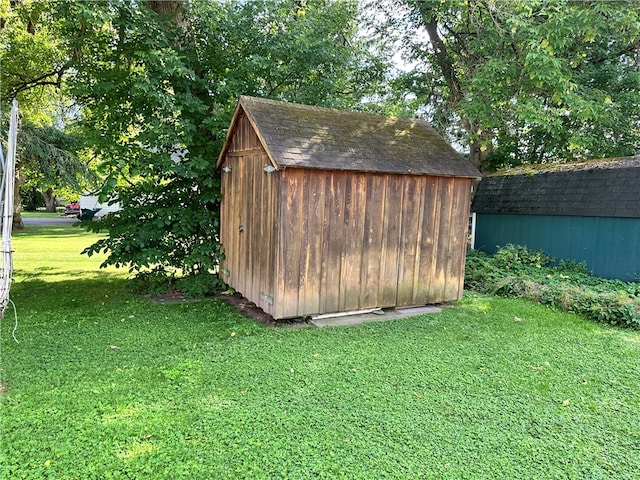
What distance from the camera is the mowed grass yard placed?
244 centimetres

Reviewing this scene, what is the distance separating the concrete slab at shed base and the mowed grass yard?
0.22 m

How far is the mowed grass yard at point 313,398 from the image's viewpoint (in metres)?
2.44

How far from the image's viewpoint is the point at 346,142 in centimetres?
549

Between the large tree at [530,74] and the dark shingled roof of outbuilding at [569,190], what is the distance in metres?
0.68

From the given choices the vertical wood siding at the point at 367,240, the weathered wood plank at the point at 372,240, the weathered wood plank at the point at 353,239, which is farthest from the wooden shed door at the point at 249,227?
the weathered wood plank at the point at 372,240

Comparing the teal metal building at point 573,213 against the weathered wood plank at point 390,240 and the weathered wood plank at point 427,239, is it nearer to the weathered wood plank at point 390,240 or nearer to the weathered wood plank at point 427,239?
the weathered wood plank at point 427,239

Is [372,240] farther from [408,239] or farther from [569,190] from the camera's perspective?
[569,190]

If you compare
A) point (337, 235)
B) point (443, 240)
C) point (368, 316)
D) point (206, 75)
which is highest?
point (206, 75)

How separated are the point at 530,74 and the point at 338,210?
4149 millimetres

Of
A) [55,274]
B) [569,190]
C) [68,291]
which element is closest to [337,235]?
[68,291]

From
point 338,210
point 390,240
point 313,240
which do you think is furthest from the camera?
point 390,240

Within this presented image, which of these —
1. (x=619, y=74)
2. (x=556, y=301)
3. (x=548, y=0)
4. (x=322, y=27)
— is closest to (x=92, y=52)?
(x=322, y=27)

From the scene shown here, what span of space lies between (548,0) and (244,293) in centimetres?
669

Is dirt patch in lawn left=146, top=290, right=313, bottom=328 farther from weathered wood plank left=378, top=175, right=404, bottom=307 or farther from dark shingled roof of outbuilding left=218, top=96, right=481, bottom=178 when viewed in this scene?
dark shingled roof of outbuilding left=218, top=96, right=481, bottom=178
